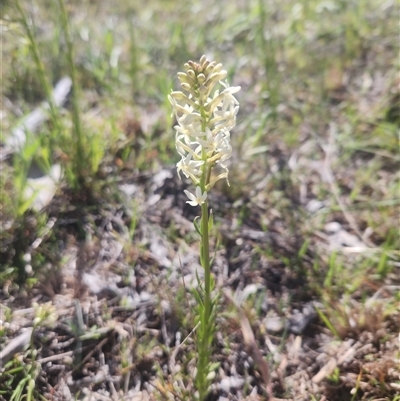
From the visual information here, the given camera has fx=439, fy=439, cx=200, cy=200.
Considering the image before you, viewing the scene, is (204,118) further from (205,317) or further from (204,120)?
(205,317)

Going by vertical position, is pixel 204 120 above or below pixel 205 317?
above

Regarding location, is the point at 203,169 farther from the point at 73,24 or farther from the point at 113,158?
the point at 73,24

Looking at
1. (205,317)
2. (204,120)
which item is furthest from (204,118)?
(205,317)

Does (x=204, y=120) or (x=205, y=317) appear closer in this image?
(x=204, y=120)

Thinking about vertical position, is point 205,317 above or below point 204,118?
below

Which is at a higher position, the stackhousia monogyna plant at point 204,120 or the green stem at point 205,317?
the stackhousia monogyna plant at point 204,120

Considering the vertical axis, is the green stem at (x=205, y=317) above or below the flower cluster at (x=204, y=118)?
below

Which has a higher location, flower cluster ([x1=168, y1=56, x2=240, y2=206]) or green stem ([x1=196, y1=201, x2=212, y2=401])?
flower cluster ([x1=168, y1=56, x2=240, y2=206])

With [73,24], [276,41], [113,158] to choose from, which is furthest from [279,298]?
[73,24]

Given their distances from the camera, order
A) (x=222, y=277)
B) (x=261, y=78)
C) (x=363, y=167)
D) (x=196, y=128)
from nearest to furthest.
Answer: (x=196, y=128) < (x=222, y=277) < (x=363, y=167) < (x=261, y=78)

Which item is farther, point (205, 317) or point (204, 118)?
point (205, 317)

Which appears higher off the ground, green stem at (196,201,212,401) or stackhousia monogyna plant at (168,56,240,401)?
stackhousia monogyna plant at (168,56,240,401)
